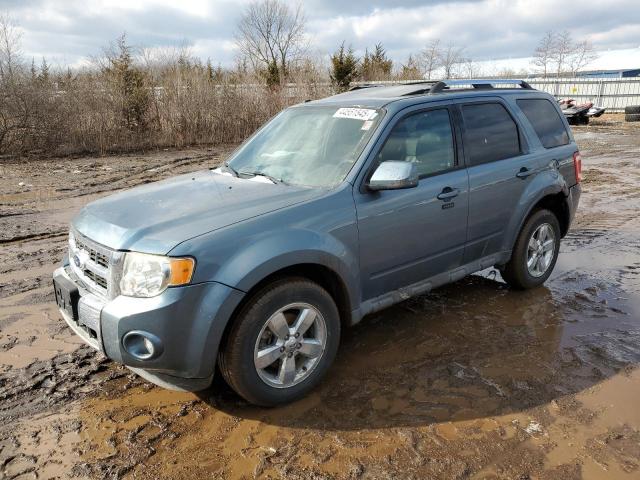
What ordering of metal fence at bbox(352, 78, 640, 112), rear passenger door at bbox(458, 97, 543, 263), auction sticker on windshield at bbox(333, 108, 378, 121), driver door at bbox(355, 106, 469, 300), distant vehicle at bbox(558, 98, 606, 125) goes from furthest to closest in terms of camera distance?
metal fence at bbox(352, 78, 640, 112)
distant vehicle at bbox(558, 98, 606, 125)
rear passenger door at bbox(458, 97, 543, 263)
auction sticker on windshield at bbox(333, 108, 378, 121)
driver door at bbox(355, 106, 469, 300)

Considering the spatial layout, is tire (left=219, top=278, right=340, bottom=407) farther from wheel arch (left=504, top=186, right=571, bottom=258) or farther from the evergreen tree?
the evergreen tree

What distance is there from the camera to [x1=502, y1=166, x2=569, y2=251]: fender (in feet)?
14.8

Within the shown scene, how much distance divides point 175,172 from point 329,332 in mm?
10250

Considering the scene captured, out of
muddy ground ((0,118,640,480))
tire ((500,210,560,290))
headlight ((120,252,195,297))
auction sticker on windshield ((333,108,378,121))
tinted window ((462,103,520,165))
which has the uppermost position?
auction sticker on windshield ((333,108,378,121))

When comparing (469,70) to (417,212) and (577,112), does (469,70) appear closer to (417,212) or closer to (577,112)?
(577,112)

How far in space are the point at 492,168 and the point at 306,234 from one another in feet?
6.61

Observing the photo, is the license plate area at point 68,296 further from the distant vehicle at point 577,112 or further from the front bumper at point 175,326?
the distant vehicle at point 577,112

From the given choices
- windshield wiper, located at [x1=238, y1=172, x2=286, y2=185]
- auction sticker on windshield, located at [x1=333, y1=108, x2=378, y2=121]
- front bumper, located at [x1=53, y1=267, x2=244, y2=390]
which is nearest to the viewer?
front bumper, located at [x1=53, y1=267, x2=244, y2=390]

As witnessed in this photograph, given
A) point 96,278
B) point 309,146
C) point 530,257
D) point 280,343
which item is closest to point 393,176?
point 309,146

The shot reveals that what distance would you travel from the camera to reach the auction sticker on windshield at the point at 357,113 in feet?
12.2

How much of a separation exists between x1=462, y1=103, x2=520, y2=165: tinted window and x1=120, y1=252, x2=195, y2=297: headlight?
256 centimetres

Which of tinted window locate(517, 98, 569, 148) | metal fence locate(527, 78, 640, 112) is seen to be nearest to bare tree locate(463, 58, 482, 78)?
metal fence locate(527, 78, 640, 112)

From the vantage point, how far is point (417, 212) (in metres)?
3.67

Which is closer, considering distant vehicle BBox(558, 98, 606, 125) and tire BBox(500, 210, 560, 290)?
tire BBox(500, 210, 560, 290)
